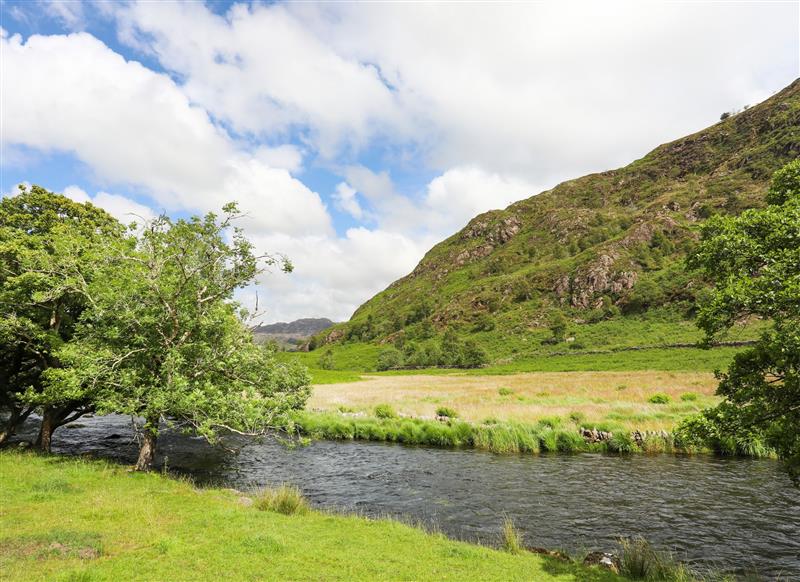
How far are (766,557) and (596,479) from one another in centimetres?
983

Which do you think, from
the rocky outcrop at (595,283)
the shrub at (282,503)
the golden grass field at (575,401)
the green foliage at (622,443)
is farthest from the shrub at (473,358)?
the shrub at (282,503)

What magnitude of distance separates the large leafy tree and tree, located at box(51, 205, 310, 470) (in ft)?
5.12

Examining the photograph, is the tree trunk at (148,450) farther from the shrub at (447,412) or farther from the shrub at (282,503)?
the shrub at (447,412)

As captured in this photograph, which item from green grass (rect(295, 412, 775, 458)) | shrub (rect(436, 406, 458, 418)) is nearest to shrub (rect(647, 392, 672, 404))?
green grass (rect(295, 412, 775, 458))

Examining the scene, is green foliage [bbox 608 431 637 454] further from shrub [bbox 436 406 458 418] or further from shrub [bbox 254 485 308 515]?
shrub [bbox 254 485 308 515]

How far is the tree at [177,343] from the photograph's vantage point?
21062mm

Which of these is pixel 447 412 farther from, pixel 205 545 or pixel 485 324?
pixel 485 324

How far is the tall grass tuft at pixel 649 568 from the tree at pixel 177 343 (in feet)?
52.2

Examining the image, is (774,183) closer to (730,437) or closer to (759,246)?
(759,246)

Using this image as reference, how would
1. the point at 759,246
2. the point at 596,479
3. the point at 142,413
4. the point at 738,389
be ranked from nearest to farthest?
the point at 759,246, the point at 738,389, the point at 142,413, the point at 596,479

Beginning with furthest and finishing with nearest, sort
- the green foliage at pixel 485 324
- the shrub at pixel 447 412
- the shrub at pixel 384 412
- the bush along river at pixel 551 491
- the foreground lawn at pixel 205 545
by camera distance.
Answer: the green foliage at pixel 485 324, the shrub at pixel 384 412, the shrub at pixel 447 412, the bush along river at pixel 551 491, the foreground lawn at pixel 205 545

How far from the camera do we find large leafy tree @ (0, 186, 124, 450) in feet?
75.0

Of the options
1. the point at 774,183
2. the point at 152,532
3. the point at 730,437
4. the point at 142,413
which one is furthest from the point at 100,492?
the point at 774,183

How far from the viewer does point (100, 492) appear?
59.4 ft
